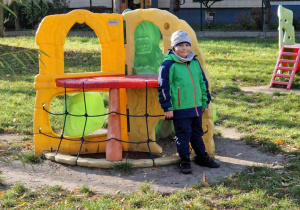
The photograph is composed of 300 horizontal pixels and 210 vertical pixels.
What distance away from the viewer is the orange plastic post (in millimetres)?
4926

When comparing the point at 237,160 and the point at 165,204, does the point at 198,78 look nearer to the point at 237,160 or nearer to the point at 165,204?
the point at 237,160

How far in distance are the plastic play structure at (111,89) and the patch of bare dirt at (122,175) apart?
0.55 feet

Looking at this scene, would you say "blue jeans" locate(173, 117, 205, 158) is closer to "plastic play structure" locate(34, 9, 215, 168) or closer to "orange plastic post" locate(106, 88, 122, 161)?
"plastic play structure" locate(34, 9, 215, 168)

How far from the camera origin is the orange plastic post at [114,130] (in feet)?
16.2

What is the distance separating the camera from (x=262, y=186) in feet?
13.7

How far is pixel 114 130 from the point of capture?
16.5 ft

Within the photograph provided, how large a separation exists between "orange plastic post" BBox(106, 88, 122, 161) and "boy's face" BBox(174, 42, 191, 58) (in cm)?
79

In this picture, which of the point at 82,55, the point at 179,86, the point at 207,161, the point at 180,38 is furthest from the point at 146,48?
the point at 82,55

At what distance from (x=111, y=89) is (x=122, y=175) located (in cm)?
93

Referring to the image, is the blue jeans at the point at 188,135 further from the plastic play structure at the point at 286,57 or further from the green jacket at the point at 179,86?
the plastic play structure at the point at 286,57

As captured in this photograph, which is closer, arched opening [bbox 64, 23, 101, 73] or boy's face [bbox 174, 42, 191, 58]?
boy's face [bbox 174, 42, 191, 58]

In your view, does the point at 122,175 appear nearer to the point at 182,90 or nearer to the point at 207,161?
the point at 207,161

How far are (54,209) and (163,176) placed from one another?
1.23 meters

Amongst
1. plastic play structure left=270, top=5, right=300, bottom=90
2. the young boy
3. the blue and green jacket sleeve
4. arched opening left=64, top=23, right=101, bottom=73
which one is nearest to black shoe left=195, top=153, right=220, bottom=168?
the young boy
